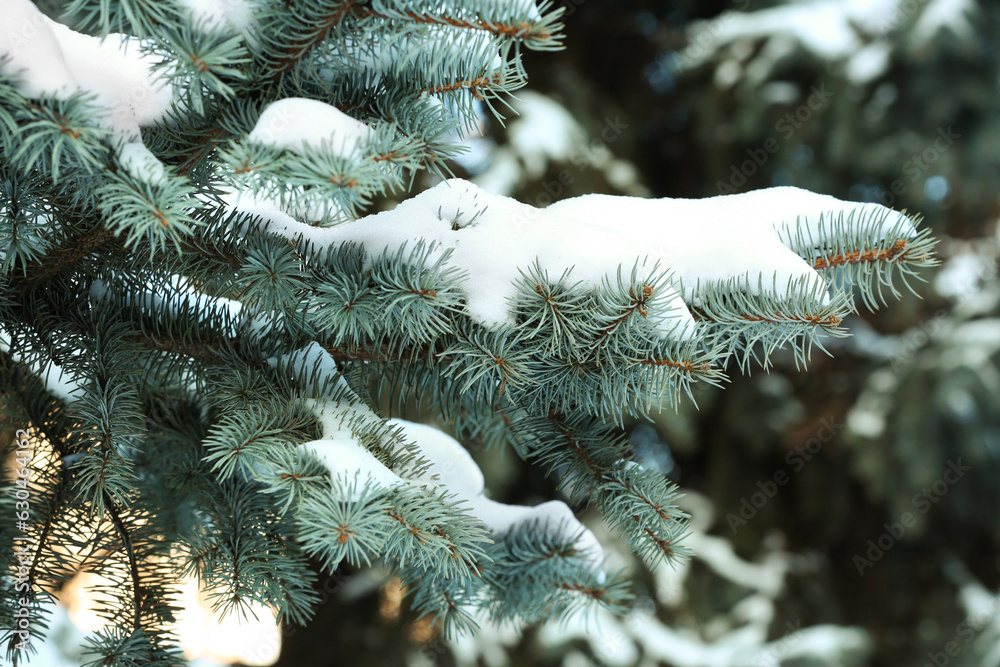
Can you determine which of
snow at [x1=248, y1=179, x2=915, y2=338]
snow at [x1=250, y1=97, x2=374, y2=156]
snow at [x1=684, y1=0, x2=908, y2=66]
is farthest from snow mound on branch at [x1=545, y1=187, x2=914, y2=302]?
snow at [x1=684, y1=0, x2=908, y2=66]

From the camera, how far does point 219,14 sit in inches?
12.0

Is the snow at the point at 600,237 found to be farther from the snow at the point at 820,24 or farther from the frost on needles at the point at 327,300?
the snow at the point at 820,24

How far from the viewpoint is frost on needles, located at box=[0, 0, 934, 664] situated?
298 millimetres

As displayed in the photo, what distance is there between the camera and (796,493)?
1.84 m

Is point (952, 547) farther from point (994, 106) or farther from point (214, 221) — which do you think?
point (214, 221)

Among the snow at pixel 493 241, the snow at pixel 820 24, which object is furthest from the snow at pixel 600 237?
the snow at pixel 820 24

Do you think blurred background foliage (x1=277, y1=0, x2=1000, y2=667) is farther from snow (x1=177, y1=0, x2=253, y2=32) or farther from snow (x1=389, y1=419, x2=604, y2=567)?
snow (x1=177, y1=0, x2=253, y2=32)

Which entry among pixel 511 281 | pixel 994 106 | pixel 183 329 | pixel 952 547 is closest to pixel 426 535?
pixel 511 281

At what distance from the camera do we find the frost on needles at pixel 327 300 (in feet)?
0.98

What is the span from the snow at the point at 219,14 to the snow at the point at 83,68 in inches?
1.1

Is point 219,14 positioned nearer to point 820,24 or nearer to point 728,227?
point 728,227

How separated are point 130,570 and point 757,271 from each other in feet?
1.43

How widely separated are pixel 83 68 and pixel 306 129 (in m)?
0.11

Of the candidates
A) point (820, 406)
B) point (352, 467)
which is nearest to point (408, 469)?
point (352, 467)
